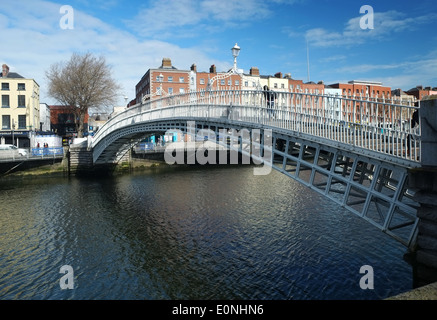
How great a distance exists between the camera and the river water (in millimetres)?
8008

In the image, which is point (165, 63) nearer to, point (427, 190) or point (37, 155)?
point (37, 155)

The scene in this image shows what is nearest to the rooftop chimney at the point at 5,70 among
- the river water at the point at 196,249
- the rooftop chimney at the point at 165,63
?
the rooftop chimney at the point at 165,63

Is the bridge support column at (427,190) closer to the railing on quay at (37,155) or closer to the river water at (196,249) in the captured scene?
the river water at (196,249)

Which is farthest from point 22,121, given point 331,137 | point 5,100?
point 331,137

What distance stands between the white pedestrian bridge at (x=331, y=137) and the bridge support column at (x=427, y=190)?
0.20 meters

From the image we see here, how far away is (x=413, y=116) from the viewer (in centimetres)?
771

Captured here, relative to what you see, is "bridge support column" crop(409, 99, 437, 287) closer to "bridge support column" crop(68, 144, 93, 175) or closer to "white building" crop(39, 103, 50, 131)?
"bridge support column" crop(68, 144, 93, 175)

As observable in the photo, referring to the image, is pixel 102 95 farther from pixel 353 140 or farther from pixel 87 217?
pixel 353 140

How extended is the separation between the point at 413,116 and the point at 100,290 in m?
8.71

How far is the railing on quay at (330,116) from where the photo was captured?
739 centimetres

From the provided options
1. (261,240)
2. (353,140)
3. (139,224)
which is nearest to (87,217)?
(139,224)

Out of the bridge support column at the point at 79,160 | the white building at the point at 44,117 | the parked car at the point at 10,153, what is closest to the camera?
the parked car at the point at 10,153

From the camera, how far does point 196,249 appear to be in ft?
34.7

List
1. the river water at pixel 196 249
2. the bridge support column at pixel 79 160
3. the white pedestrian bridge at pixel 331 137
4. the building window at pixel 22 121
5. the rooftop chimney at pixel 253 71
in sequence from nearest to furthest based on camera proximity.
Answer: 1. the white pedestrian bridge at pixel 331 137
2. the river water at pixel 196 249
3. the bridge support column at pixel 79 160
4. the building window at pixel 22 121
5. the rooftop chimney at pixel 253 71
